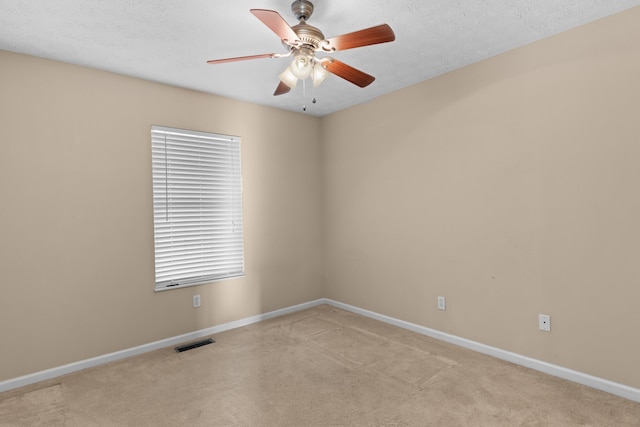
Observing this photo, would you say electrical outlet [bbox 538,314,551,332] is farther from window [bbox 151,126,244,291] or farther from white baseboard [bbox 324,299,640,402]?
window [bbox 151,126,244,291]

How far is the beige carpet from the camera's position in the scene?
2.12m

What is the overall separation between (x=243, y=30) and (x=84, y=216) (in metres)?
2.08

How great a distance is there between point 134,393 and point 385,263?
2.67m

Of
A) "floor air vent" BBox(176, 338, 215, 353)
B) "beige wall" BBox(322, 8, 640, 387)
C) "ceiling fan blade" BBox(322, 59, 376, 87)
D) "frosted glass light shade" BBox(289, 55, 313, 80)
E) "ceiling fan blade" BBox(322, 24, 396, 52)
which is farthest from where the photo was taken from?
"floor air vent" BBox(176, 338, 215, 353)

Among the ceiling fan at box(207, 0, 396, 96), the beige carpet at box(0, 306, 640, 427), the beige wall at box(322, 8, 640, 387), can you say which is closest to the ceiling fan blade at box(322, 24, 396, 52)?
the ceiling fan at box(207, 0, 396, 96)

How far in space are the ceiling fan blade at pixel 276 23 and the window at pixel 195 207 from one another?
1956 mm

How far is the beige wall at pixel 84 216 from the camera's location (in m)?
2.60

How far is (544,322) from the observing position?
2.62 meters

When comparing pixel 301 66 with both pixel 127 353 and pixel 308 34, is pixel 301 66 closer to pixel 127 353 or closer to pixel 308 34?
pixel 308 34

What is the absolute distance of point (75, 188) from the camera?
9.35 ft

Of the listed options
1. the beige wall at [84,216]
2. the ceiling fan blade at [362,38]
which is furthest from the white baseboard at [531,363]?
the ceiling fan blade at [362,38]

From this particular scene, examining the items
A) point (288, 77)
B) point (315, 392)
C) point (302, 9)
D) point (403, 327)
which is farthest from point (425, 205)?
point (302, 9)

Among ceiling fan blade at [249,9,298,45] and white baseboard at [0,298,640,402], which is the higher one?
ceiling fan blade at [249,9,298,45]

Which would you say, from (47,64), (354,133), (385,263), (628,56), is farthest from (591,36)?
(47,64)
